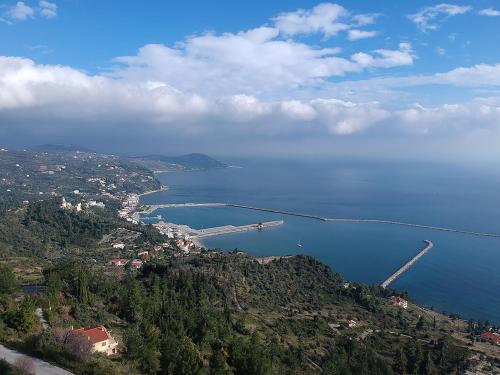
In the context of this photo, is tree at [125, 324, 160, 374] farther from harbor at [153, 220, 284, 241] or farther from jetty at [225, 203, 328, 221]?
jetty at [225, 203, 328, 221]

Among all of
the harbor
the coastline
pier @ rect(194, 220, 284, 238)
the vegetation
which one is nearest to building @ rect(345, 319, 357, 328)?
the vegetation

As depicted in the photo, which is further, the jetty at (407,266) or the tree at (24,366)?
the jetty at (407,266)

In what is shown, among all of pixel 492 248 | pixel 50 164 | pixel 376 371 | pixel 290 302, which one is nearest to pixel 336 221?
pixel 492 248

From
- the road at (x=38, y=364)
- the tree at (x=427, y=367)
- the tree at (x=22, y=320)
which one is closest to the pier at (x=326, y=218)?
the tree at (x=427, y=367)

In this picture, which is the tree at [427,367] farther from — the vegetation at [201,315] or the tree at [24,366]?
the tree at [24,366]

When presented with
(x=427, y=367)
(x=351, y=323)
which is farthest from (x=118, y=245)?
(x=427, y=367)

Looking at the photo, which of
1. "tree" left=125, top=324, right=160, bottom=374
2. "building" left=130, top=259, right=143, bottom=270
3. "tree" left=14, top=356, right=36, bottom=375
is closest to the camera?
"tree" left=14, top=356, right=36, bottom=375

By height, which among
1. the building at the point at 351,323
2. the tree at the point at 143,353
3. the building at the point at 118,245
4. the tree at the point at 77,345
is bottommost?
the building at the point at 351,323
